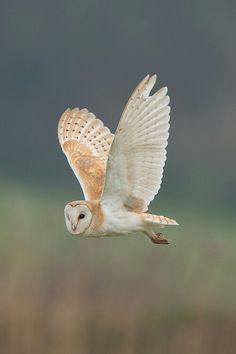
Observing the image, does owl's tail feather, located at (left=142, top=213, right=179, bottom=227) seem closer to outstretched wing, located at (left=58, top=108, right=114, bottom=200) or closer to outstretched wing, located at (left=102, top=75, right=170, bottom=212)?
outstretched wing, located at (left=102, top=75, right=170, bottom=212)

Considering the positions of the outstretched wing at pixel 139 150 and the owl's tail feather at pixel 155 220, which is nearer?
the outstretched wing at pixel 139 150

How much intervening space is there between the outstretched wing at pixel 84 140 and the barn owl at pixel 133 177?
38 cm

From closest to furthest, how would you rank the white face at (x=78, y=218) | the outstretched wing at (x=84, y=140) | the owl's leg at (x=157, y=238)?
the white face at (x=78, y=218) < the owl's leg at (x=157, y=238) < the outstretched wing at (x=84, y=140)

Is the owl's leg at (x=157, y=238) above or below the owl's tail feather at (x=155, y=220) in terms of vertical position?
below

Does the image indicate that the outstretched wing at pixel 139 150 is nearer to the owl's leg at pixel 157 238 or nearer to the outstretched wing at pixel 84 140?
the owl's leg at pixel 157 238

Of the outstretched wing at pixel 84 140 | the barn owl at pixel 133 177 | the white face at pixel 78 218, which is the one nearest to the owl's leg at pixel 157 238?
the barn owl at pixel 133 177

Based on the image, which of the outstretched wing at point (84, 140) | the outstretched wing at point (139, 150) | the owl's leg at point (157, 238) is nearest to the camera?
the outstretched wing at point (139, 150)

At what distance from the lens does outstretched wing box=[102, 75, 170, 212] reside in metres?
5.39

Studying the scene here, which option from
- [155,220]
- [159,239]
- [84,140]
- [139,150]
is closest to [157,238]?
[159,239]

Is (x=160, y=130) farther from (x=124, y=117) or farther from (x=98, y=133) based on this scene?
(x=98, y=133)

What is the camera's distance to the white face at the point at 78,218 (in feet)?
18.3

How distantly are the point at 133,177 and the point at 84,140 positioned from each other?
1.00 metres

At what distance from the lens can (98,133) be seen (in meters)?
6.56

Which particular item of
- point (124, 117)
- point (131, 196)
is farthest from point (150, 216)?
point (124, 117)
